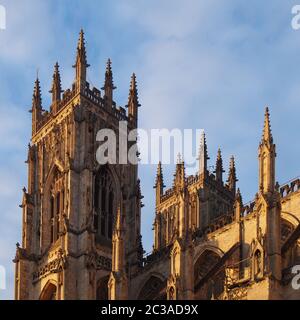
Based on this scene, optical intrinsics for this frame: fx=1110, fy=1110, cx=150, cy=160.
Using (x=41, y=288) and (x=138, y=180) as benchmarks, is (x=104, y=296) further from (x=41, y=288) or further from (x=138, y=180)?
(x=138, y=180)

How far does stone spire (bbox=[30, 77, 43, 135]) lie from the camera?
206ft

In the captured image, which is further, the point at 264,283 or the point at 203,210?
the point at 203,210

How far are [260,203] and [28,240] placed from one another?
20507mm

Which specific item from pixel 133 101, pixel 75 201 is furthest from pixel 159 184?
pixel 75 201

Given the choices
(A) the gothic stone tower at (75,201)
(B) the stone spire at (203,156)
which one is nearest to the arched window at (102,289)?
(A) the gothic stone tower at (75,201)

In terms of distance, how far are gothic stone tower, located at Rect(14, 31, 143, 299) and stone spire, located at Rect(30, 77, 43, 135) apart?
0.66 feet

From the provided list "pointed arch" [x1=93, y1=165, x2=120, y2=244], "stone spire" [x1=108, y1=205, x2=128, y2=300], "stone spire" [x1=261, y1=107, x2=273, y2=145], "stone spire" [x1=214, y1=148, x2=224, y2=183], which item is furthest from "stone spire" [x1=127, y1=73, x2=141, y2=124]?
"stone spire" [x1=261, y1=107, x2=273, y2=145]

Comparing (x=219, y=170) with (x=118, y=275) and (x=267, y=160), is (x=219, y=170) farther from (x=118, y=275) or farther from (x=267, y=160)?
(x=267, y=160)

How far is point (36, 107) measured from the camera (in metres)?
63.5

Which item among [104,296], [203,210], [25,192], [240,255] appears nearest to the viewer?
[240,255]

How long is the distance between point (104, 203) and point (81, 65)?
7.61 meters

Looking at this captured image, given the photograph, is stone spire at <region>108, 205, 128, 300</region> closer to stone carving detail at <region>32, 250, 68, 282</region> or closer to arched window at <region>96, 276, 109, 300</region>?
stone carving detail at <region>32, 250, 68, 282</region>
